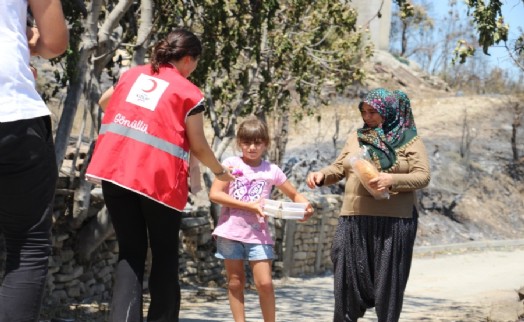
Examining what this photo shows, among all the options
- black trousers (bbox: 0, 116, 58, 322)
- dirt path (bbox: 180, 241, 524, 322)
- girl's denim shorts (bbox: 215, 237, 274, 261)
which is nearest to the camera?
black trousers (bbox: 0, 116, 58, 322)

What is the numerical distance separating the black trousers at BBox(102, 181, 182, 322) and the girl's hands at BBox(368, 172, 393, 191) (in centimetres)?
136

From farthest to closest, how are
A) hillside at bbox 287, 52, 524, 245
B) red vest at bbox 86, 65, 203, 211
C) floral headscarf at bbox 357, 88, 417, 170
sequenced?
hillside at bbox 287, 52, 524, 245 < floral headscarf at bbox 357, 88, 417, 170 < red vest at bbox 86, 65, 203, 211

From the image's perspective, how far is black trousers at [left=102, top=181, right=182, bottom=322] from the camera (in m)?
5.24

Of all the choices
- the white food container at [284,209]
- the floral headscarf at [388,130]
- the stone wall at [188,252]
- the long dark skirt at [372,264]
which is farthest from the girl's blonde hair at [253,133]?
the stone wall at [188,252]

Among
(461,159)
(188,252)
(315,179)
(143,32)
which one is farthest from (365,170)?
(461,159)

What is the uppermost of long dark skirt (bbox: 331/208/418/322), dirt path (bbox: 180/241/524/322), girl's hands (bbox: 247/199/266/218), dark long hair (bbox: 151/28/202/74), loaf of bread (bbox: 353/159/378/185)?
dark long hair (bbox: 151/28/202/74)

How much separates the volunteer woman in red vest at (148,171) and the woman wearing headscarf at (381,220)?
54.5 inches

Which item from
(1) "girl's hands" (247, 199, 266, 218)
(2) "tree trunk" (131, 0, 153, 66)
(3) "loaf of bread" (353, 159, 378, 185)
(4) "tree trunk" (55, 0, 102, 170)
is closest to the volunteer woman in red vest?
(3) "loaf of bread" (353, 159, 378, 185)

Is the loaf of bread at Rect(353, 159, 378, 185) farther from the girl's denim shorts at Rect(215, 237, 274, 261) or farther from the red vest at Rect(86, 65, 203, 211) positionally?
the red vest at Rect(86, 65, 203, 211)

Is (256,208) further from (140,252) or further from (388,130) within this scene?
(140,252)

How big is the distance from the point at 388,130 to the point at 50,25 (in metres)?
3.15

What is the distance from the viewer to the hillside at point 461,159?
25.0m

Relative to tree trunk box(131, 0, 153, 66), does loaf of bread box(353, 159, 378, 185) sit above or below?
below

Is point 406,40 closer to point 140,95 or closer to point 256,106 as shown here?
point 256,106
